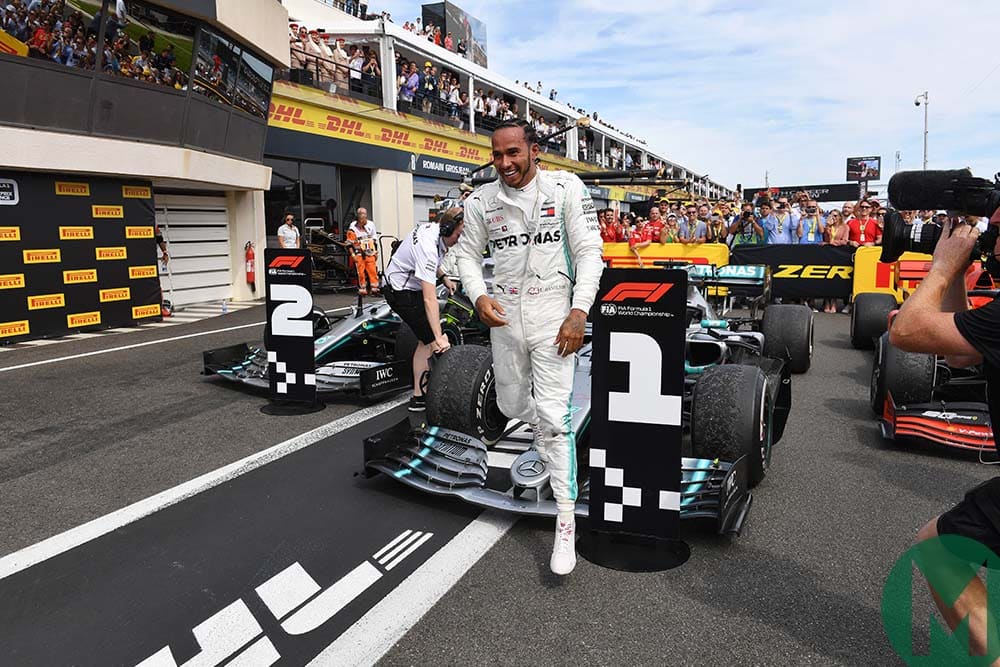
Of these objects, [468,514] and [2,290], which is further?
[2,290]

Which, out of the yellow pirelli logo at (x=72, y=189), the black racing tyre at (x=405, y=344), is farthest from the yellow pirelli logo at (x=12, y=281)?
the black racing tyre at (x=405, y=344)

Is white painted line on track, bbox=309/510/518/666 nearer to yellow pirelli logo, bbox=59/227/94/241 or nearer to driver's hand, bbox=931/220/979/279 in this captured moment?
driver's hand, bbox=931/220/979/279

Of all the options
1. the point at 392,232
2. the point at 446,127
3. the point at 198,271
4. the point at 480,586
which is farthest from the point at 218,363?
the point at 446,127

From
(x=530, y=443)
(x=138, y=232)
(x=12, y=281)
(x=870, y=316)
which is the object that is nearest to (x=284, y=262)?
(x=530, y=443)

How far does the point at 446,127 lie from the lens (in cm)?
2355

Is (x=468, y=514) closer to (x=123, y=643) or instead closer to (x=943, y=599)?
(x=123, y=643)

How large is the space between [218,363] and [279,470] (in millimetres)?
2681

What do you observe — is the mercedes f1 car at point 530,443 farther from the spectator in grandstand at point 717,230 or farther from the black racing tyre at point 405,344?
the spectator in grandstand at point 717,230

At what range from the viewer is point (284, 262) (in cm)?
547

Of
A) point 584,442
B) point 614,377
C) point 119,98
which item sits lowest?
point 584,442

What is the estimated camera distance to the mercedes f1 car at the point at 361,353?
5.71 metres

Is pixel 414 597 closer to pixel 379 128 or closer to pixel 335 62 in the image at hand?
pixel 335 62

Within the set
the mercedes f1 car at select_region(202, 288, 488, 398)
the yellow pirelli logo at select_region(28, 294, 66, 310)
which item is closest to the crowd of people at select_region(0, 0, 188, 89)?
the yellow pirelli logo at select_region(28, 294, 66, 310)

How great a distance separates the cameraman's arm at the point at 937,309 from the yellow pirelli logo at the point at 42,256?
11.5m
